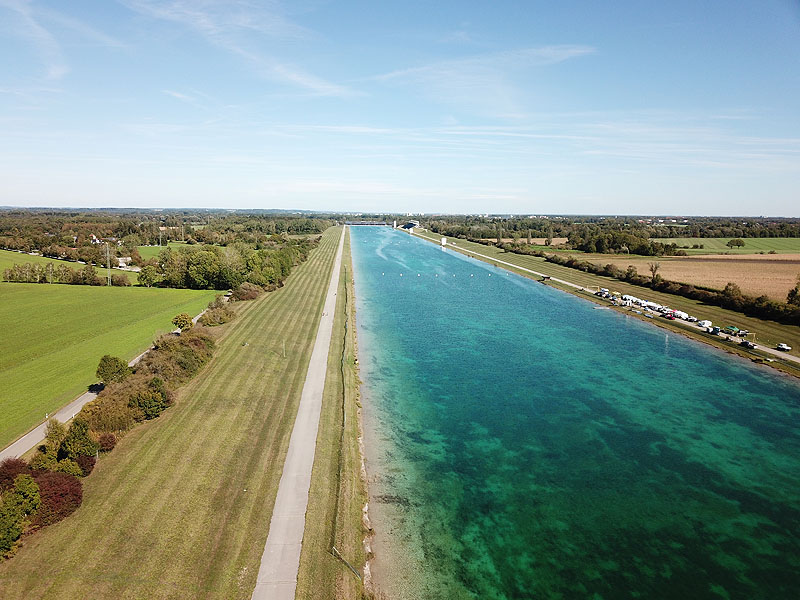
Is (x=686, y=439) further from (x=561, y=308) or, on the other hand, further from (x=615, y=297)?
(x=615, y=297)

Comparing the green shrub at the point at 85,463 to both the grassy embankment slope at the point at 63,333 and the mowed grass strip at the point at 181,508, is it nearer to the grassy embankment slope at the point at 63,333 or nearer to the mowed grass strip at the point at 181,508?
the mowed grass strip at the point at 181,508

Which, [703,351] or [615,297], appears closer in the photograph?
[703,351]

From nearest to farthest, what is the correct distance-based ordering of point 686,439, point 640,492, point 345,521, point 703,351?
point 345,521 < point 640,492 < point 686,439 < point 703,351

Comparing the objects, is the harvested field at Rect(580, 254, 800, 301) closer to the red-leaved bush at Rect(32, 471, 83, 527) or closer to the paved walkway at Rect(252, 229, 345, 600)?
the paved walkway at Rect(252, 229, 345, 600)

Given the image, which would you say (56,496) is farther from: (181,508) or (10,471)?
(181,508)

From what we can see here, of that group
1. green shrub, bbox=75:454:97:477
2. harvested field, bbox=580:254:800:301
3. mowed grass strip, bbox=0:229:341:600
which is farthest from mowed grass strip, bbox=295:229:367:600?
harvested field, bbox=580:254:800:301

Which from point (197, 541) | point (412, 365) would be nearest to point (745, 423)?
point (412, 365)
